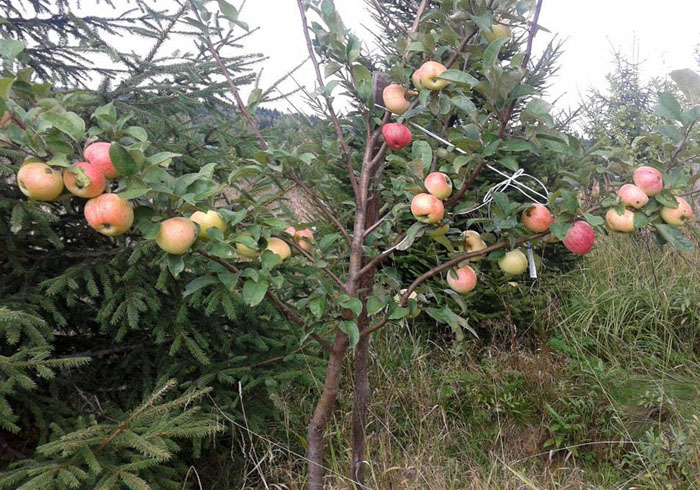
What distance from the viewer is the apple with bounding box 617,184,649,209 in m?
1.02

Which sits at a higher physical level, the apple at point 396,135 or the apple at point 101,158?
the apple at point 101,158

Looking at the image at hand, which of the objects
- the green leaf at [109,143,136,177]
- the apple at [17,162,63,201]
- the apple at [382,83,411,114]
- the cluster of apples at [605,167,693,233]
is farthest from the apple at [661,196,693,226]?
the apple at [17,162,63,201]

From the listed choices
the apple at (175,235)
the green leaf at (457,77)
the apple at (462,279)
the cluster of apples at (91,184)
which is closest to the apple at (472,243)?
the apple at (462,279)

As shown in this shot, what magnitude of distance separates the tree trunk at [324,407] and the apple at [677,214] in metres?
0.79

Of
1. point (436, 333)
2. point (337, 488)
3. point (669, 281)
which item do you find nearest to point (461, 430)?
point (337, 488)

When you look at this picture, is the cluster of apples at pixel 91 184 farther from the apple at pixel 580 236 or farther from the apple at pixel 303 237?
the apple at pixel 580 236

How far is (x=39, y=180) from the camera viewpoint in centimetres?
87

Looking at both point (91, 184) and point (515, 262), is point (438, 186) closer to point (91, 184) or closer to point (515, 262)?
point (515, 262)

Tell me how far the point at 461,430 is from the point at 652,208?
1382 millimetres

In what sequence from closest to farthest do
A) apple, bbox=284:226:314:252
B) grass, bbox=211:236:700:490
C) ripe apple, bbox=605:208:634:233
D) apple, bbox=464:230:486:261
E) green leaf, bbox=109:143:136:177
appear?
green leaf, bbox=109:143:136:177
ripe apple, bbox=605:208:634:233
apple, bbox=464:230:486:261
apple, bbox=284:226:314:252
grass, bbox=211:236:700:490

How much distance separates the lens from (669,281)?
3334mm

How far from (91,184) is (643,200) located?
1027mm

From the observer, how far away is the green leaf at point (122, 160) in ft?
2.75

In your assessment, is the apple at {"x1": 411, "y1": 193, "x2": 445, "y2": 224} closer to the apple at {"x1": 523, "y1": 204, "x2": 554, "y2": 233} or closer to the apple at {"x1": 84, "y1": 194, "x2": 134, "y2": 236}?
the apple at {"x1": 523, "y1": 204, "x2": 554, "y2": 233}
